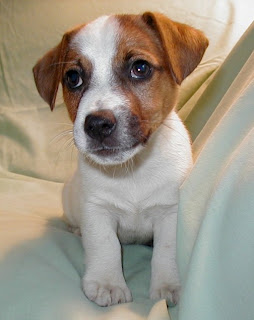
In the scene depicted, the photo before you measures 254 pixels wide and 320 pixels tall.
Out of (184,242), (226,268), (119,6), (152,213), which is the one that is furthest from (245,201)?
(119,6)

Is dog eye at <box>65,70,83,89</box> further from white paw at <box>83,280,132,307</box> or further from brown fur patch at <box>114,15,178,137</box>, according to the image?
white paw at <box>83,280,132,307</box>

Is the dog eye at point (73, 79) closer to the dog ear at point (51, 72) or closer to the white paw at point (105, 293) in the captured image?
the dog ear at point (51, 72)

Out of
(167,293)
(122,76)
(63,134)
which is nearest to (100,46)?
(122,76)

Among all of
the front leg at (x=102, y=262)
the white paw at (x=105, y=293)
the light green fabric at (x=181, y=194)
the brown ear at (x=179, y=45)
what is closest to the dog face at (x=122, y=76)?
the brown ear at (x=179, y=45)

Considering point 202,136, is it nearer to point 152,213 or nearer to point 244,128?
point 152,213

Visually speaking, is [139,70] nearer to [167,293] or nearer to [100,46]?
[100,46]
